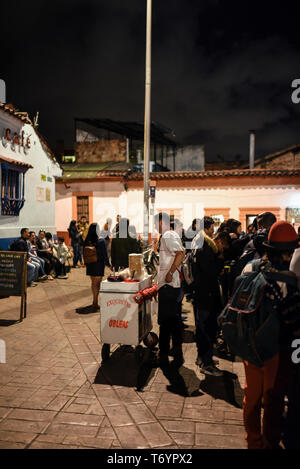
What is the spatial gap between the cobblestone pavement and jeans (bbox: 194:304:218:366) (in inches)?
9.8

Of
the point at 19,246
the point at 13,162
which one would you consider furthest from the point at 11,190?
the point at 19,246

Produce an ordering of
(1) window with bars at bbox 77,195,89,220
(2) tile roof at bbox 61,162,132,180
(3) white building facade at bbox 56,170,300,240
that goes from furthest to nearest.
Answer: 1. (1) window with bars at bbox 77,195,89,220
2. (2) tile roof at bbox 61,162,132,180
3. (3) white building facade at bbox 56,170,300,240

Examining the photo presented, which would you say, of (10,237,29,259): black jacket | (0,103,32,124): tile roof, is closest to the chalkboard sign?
(10,237,29,259): black jacket

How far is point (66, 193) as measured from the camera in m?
23.1

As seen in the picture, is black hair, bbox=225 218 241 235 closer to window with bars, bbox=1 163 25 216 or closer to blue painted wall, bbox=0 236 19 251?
blue painted wall, bbox=0 236 19 251

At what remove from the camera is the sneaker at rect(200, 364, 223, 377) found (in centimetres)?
468

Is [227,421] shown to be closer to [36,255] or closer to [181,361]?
[181,361]

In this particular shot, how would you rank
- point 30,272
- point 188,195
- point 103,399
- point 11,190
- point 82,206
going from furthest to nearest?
point 82,206
point 188,195
point 11,190
point 30,272
point 103,399

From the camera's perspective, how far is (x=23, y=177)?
45.6ft

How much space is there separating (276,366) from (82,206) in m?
21.0

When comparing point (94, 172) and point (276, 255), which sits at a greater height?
point (94, 172)

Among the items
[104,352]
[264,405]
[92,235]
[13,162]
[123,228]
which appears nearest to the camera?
[264,405]

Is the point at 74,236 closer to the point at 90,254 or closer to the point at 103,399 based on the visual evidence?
the point at 90,254

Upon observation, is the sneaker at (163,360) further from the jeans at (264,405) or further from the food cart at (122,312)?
the jeans at (264,405)
